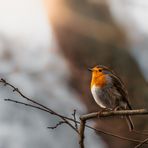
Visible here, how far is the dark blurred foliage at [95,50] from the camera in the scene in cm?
311

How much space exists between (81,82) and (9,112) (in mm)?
2197

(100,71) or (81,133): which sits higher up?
(100,71)

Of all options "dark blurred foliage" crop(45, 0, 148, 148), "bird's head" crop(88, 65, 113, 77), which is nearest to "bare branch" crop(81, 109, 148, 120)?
"bird's head" crop(88, 65, 113, 77)

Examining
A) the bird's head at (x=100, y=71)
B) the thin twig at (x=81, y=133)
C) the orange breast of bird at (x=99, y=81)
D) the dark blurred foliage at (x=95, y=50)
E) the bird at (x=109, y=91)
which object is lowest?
the thin twig at (x=81, y=133)

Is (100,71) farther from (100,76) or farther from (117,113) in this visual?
(117,113)

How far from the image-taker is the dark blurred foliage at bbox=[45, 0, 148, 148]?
10.2 ft

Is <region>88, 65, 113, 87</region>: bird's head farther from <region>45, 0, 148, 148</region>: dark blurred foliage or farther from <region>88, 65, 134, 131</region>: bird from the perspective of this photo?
<region>45, 0, 148, 148</region>: dark blurred foliage

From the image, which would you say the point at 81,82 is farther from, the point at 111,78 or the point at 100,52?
the point at 111,78

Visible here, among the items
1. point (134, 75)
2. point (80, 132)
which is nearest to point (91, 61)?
point (134, 75)

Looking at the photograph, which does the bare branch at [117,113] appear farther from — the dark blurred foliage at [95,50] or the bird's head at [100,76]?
the dark blurred foliage at [95,50]

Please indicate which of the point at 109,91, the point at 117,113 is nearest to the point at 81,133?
the point at 117,113

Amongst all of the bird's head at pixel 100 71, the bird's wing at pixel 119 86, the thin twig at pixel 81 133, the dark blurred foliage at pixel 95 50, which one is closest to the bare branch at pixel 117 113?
the thin twig at pixel 81 133

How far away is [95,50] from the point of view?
3424mm

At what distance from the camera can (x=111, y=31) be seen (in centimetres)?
355
